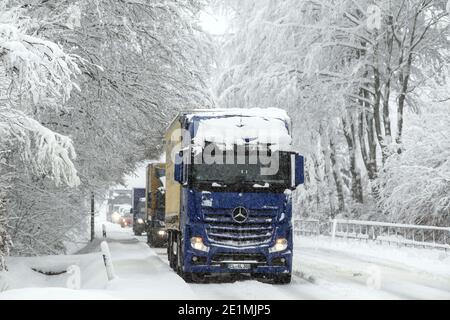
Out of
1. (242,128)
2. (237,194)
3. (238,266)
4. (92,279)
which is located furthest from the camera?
(92,279)

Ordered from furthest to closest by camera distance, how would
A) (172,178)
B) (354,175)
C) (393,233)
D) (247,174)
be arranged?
(354,175), (393,233), (172,178), (247,174)

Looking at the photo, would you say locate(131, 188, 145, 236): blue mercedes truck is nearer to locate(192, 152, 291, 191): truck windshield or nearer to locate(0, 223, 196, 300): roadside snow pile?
locate(0, 223, 196, 300): roadside snow pile

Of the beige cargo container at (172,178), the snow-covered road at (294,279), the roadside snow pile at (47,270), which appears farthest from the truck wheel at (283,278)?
the roadside snow pile at (47,270)

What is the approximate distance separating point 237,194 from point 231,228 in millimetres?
669

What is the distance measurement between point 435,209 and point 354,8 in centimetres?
1008

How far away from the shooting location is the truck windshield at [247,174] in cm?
1341

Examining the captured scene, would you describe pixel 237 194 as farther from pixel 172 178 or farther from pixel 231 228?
pixel 172 178

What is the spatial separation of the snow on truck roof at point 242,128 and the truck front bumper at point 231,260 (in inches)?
82.3

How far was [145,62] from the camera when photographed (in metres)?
18.0

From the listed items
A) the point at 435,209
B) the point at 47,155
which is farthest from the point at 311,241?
the point at 47,155

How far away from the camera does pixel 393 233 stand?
23516mm

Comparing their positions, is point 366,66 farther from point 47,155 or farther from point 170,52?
point 47,155

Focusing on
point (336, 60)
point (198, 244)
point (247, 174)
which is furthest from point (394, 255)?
point (336, 60)

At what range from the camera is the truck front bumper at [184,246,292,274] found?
13195 millimetres
